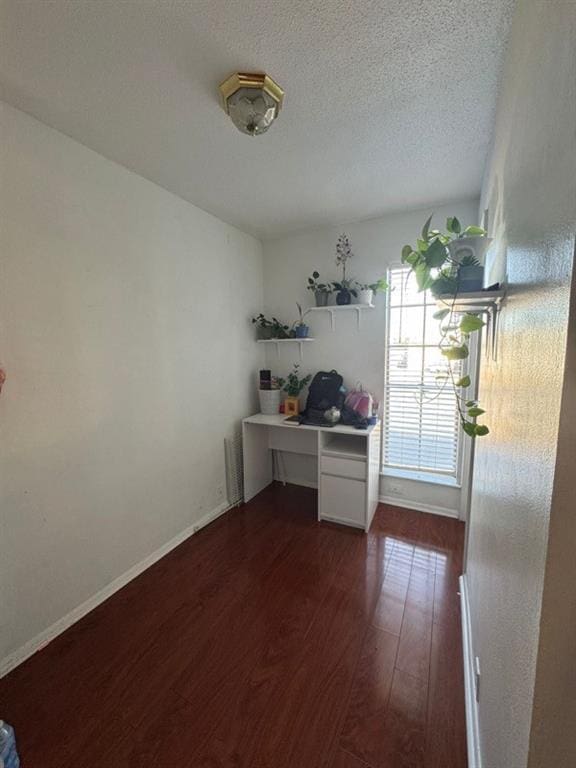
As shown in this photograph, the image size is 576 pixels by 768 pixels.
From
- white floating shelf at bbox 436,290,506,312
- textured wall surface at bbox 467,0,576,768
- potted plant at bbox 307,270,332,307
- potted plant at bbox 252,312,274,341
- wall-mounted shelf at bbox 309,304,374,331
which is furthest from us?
potted plant at bbox 252,312,274,341

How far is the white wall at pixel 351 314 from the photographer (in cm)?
254

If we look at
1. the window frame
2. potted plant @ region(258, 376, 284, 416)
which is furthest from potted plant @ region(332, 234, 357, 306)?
potted plant @ region(258, 376, 284, 416)

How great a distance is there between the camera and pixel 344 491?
241 cm

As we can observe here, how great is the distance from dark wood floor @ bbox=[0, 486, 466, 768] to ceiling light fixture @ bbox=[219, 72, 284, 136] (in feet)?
7.87

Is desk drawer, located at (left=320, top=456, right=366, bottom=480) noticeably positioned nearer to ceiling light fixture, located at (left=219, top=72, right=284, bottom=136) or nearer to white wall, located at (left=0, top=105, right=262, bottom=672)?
white wall, located at (left=0, top=105, right=262, bottom=672)

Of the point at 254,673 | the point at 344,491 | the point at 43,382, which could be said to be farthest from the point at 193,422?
the point at 254,673

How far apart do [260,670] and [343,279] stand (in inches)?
104

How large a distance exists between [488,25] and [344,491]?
2.46 meters

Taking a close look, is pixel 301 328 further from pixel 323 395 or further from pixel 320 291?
pixel 323 395

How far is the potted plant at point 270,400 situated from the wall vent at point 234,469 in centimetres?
33

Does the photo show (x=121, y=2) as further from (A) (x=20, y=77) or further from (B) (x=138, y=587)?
(B) (x=138, y=587)

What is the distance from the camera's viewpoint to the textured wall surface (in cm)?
50

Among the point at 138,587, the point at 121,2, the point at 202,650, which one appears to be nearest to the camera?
the point at 121,2

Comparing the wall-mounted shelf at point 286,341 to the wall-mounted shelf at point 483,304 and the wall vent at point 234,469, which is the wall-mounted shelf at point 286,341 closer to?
the wall vent at point 234,469
